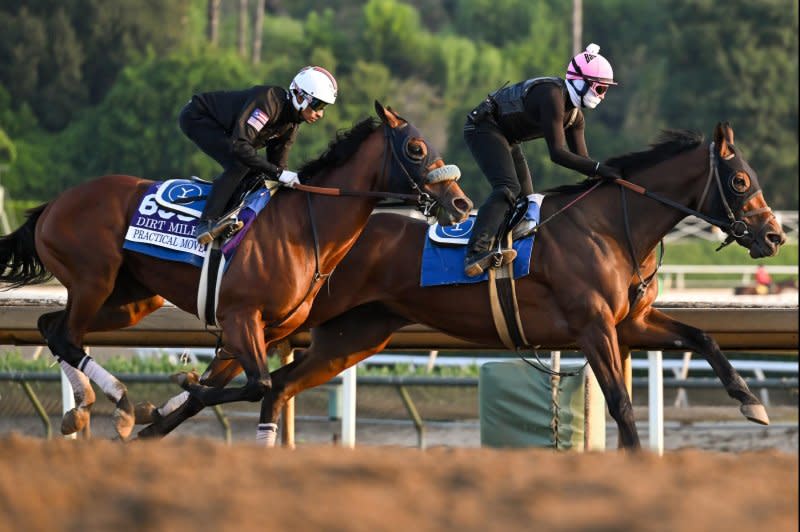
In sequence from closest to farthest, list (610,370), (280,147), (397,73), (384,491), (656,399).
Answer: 1. (384,491)
2. (610,370)
3. (280,147)
4. (656,399)
5. (397,73)

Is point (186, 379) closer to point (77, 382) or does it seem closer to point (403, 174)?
point (77, 382)

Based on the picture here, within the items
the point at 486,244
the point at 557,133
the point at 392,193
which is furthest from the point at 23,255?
the point at 557,133

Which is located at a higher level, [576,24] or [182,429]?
[576,24]

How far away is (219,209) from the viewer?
767cm

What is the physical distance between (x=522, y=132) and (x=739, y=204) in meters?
1.20

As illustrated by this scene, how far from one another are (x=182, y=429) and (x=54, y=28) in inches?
1829

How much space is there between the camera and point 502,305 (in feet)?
25.8

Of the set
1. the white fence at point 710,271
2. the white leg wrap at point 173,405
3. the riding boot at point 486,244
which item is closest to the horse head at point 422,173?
the riding boot at point 486,244

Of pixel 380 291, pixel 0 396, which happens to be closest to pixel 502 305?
pixel 380 291

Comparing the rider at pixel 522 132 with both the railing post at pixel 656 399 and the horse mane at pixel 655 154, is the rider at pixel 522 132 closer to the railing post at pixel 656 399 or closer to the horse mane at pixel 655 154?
the horse mane at pixel 655 154

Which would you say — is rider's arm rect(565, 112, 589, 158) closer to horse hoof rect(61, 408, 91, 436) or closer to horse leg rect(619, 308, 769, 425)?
horse leg rect(619, 308, 769, 425)

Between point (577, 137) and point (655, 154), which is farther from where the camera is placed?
point (577, 137)

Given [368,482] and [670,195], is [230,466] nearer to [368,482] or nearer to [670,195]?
[368,482]

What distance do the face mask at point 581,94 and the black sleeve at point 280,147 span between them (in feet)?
4.67
